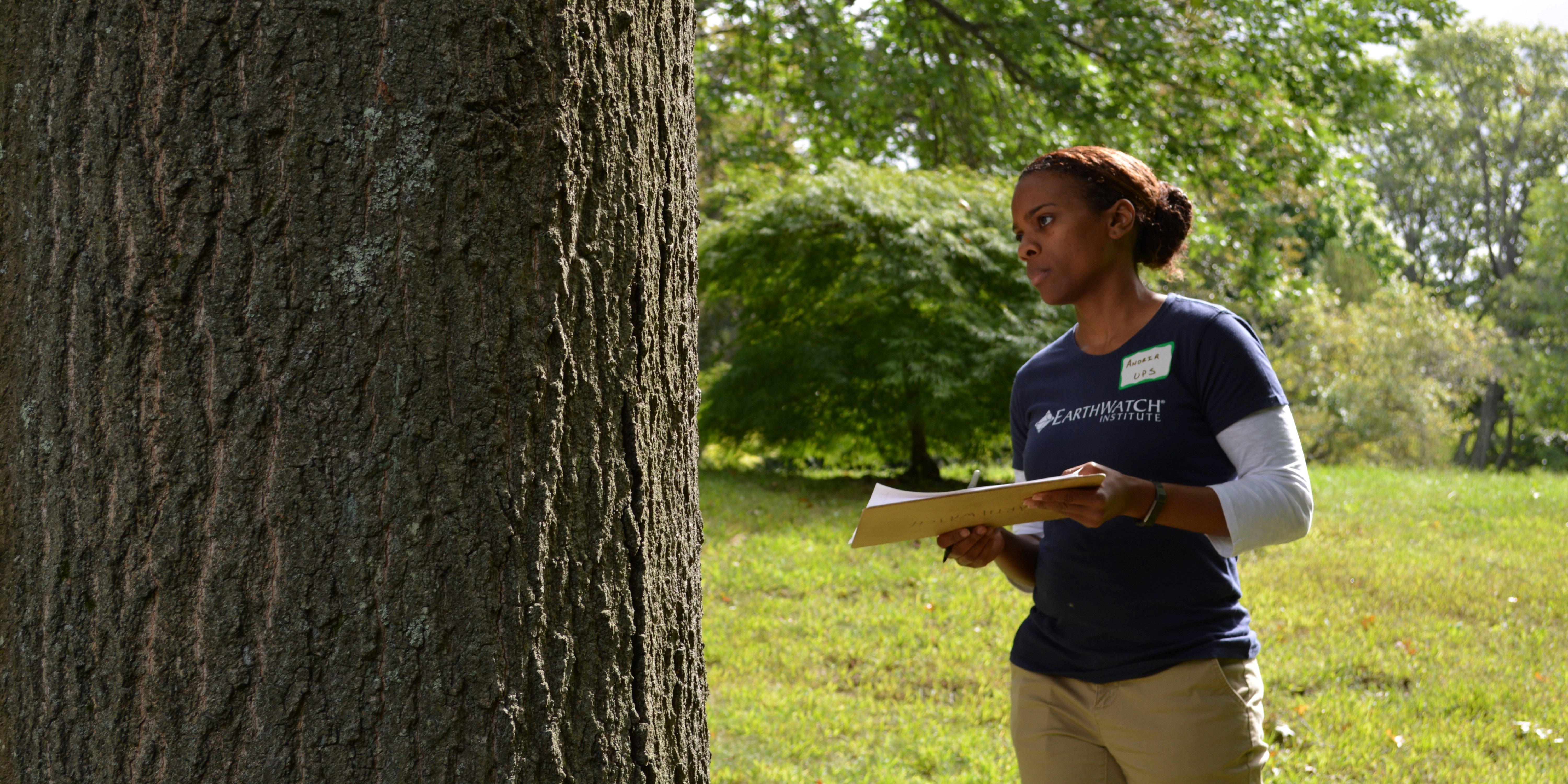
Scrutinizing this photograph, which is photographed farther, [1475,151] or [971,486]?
[1475,151]

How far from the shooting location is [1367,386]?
25562mm

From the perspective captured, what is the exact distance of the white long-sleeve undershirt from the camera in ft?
5.85

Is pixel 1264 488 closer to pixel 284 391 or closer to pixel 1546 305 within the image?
pixel 284 391

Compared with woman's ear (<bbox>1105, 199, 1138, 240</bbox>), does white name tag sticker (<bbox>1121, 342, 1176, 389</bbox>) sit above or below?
below

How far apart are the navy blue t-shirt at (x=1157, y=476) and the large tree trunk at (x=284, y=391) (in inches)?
45.4

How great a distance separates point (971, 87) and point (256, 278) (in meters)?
8.30

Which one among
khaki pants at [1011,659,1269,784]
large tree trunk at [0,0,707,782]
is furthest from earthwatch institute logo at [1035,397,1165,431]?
large tree trunk at [0,0,707,782]

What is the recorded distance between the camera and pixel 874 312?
433 inches

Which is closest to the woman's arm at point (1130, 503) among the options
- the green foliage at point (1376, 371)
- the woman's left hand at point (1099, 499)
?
the woman's left hand at point (1099, 499)

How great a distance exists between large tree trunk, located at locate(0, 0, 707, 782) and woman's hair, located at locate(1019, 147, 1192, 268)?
1162 mm

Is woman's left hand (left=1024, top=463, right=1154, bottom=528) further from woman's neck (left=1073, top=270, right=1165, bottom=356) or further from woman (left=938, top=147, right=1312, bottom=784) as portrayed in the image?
woman's neck (left=1073, top=270, right=1165, bottom=356)

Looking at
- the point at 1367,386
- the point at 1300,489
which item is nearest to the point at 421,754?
the point at 1300,489

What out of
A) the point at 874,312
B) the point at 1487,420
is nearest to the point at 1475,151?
the point at 1487,420

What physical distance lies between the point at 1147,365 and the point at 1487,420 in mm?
37301
